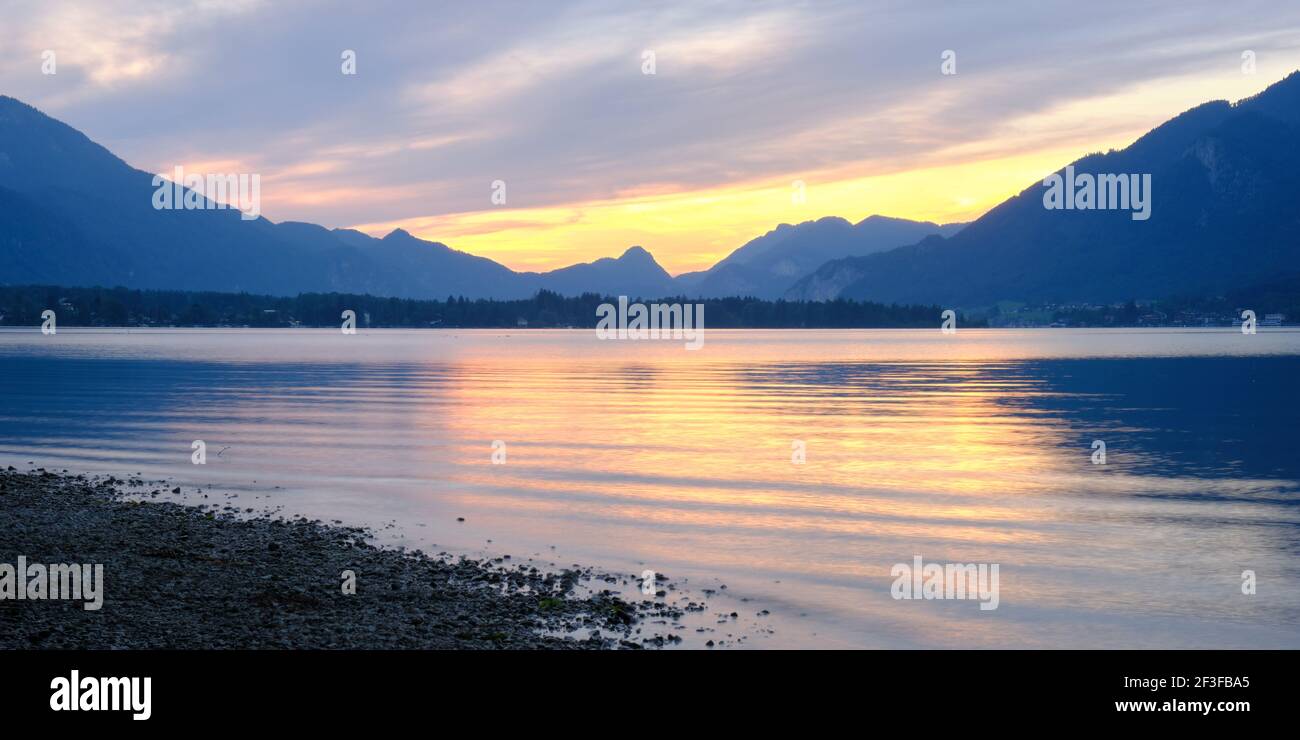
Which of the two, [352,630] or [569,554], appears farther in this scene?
[569,554]

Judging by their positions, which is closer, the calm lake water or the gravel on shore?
the gravel on shore

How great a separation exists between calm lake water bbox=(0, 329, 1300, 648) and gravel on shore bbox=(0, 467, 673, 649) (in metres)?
1.97

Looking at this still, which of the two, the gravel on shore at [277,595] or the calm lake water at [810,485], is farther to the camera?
the calm lake water at [810,485]

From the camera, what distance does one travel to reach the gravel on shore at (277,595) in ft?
48.4

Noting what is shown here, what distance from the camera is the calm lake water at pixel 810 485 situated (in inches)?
741

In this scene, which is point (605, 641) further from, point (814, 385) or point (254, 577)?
point (814, 385)

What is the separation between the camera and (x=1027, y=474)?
1368 inches

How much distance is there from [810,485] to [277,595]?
61.1 ft

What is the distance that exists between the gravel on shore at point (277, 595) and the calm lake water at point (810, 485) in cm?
197

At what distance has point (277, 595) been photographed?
17.2 metres

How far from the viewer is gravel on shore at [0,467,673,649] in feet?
48.4

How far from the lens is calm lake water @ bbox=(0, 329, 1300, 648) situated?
18.8m
